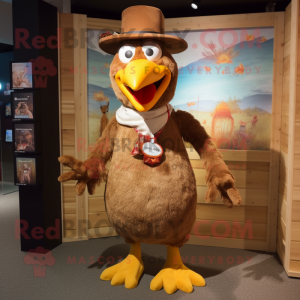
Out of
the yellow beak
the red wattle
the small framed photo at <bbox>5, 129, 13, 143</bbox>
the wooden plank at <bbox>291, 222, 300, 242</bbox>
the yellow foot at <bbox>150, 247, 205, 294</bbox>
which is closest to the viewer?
the yellow beak

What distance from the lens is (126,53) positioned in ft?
6.32

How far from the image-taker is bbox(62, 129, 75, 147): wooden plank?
3033mm

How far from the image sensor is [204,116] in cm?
300

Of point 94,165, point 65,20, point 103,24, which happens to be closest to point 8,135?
point 65,20

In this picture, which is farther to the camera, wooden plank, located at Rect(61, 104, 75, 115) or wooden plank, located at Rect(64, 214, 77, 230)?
wooden plank, located at Rect(64, 214, 77, 230)

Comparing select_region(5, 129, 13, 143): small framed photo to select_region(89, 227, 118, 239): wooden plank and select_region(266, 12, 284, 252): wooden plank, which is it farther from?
select_region(266, 12, 284, 252): wooden plank

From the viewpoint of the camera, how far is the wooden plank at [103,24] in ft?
9.78

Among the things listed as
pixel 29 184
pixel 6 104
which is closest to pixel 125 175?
pixel 29 184

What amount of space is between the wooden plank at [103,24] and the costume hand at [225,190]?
1807 millimetres

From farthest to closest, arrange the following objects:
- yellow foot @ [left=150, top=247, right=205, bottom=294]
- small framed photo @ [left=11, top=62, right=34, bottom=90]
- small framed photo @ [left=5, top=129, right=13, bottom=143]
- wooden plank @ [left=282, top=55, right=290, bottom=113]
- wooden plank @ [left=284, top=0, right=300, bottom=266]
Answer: small framed photo @ [left=5, top=129, right=13, bottom=143], small framed photo @ [left=11, top=62, right=34, bottom=90], wooden plank @ [left=282, top=55, right=290, bottom=113], wooden plank @ [left=284, top=0, right=300, bottom=266], yellow foot @ [left=150, top=247, right=205, bottom=294]

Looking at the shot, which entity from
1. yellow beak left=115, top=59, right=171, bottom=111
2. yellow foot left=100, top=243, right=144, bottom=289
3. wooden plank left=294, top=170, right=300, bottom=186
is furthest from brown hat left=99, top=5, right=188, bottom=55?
yellow foot left=100, top=243, right=144, bottom=289

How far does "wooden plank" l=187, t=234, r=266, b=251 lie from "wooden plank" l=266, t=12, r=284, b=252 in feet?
0.25

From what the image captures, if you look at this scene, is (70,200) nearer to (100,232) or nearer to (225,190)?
(100,232)

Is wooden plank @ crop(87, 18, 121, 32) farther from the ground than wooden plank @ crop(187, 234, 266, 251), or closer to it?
farther from the ground
